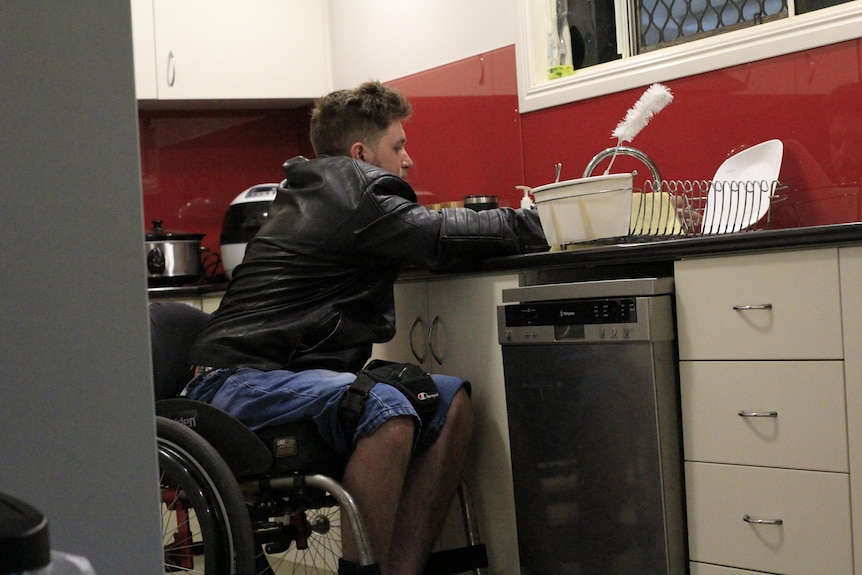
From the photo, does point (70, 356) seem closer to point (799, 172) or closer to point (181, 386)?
point (181, 386)

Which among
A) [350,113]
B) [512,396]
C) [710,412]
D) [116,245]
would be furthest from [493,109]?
[116,245]

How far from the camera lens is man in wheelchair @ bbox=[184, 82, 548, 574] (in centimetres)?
216

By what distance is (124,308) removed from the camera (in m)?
0.80

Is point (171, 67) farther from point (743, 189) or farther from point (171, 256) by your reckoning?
point (743, 189)

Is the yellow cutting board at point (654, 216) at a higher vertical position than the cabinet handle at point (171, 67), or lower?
lower

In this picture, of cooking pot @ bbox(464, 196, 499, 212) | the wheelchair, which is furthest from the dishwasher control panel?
cooking pot @ bbox(464, 196, 499, 212)

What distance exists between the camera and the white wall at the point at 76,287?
30.3 inches

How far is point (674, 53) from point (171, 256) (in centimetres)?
197

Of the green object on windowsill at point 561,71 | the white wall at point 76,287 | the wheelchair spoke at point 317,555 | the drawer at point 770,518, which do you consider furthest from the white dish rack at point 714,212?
the white wall at point 76,287

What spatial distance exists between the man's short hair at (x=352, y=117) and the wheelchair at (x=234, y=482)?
1.81 ft

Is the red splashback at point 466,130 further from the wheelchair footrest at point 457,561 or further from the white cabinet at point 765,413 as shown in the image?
the white cabinet at point 765,413

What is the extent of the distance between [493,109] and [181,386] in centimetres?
145

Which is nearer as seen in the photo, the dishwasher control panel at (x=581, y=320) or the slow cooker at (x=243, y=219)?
the dishwasher control panel at (x=581, y=320)

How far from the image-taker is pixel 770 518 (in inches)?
70.9
